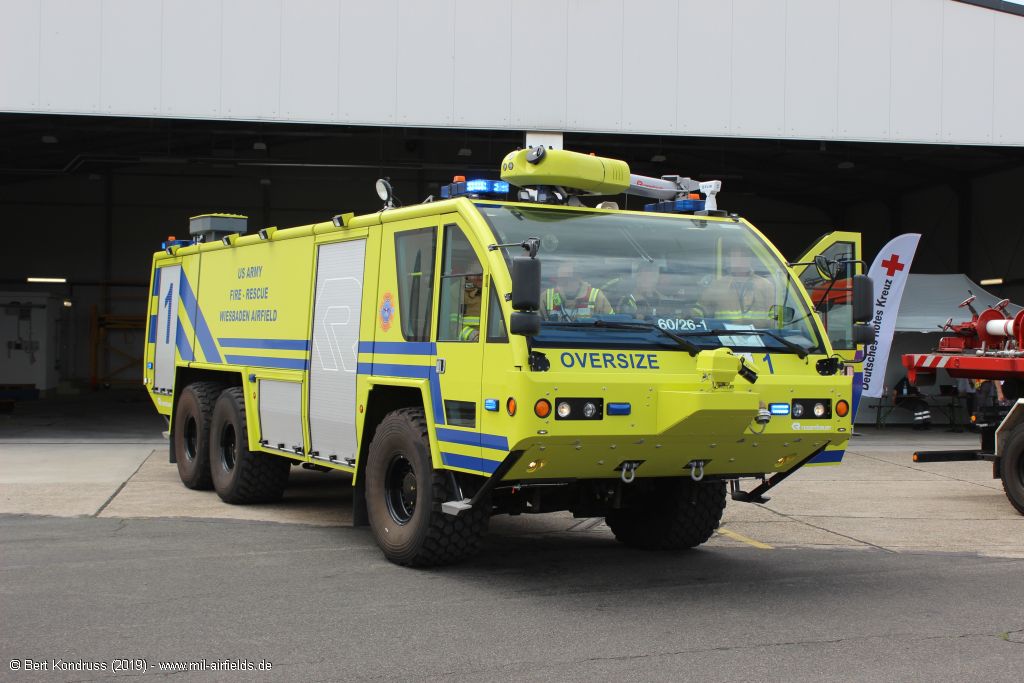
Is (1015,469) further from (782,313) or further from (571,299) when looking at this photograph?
(571,299)

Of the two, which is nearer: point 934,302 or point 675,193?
point 675,193

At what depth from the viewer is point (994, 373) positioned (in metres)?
12.1

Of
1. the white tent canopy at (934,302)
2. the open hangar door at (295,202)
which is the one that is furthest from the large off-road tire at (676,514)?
the open hangar door at (295,202)

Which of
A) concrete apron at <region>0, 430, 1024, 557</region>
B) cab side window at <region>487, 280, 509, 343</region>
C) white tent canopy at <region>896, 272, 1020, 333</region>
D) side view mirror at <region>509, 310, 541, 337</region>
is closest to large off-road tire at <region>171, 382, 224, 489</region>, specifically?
concrete apron at <region>0, 430, 1024, 557</region>

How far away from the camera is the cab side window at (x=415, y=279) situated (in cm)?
798

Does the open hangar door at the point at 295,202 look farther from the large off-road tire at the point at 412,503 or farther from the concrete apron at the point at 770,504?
the large off-road tire at the point at 412,503

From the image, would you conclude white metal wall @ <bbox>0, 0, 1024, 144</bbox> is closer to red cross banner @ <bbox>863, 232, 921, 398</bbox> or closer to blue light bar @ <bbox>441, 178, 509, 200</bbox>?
red cross banner @ <bbox>863, 232, 921, 398</bbox>

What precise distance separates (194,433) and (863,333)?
745 centimetres

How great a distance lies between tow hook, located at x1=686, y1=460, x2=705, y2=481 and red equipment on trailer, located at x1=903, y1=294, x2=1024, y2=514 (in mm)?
5214

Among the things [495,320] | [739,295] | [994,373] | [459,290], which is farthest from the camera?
[994,373]

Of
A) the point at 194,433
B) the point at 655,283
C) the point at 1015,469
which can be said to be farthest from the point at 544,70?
the point at 655,283

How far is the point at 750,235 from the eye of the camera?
27.1 ft

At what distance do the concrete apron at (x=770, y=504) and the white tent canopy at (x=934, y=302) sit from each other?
22.6 feet

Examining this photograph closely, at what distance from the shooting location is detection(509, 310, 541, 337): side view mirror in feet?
21.7
